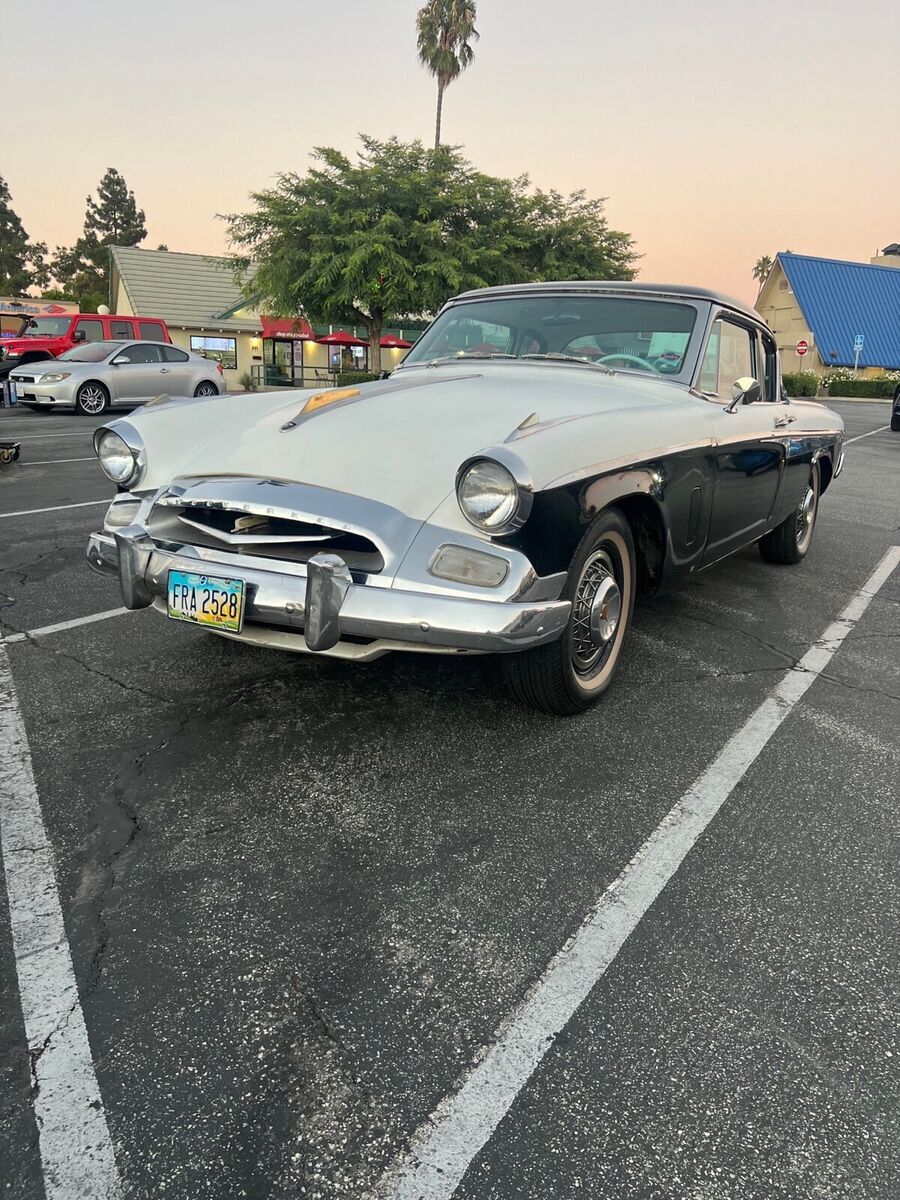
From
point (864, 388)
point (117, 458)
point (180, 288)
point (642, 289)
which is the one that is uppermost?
point (180, 288)

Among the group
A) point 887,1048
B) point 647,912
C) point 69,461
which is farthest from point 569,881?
point 69,461

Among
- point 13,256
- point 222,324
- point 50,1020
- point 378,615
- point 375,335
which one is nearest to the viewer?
point 50,1020

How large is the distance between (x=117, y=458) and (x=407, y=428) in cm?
124

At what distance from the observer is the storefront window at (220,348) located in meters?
32.4

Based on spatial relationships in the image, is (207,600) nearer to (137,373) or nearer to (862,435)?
(137,373)

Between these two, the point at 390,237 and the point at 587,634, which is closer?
the point at 587,634

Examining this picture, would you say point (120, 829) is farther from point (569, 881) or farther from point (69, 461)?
Answer: point (69, 461)

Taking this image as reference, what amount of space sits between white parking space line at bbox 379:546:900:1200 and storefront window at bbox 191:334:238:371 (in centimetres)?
3275

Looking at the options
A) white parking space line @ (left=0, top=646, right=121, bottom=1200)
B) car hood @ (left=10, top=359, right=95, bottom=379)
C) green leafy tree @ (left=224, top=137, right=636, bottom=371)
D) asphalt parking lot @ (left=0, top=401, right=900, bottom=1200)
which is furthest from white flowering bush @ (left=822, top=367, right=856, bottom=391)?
white parking space line @ (left=0, top=646, right=121, bottom=1200)

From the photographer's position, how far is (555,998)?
1717 millimetres

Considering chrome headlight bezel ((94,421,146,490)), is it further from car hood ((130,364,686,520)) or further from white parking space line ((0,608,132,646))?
white parking space line ((0,608,132,646))

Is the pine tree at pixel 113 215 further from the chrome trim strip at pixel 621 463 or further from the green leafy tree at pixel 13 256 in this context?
the chrome trim strip at pixel 621 463

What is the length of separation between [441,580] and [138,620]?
7.29 ft

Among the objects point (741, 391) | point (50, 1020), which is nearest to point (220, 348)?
point (741, 391)
